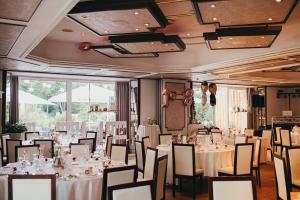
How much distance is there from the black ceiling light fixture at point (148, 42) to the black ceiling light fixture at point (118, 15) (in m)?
0.58

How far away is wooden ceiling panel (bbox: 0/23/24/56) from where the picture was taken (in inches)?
169

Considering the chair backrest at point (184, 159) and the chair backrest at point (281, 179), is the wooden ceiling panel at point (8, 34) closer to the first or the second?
the chair backrest at point (184, 159)

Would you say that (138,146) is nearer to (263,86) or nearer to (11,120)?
(11,120)

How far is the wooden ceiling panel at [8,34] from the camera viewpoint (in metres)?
4.29

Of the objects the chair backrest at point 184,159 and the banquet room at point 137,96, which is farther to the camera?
the chair backrest at point 184,159

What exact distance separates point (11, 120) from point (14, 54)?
4614mm

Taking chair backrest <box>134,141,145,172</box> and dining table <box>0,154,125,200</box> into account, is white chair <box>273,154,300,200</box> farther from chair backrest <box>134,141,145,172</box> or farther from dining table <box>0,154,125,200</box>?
chair backrest <box>134,141,145,172</box>

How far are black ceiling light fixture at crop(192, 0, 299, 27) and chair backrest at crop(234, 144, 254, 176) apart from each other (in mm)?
2201

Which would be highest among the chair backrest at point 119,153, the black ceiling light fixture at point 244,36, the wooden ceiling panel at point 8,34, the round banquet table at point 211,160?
the black ceiling light fixture at point 244,36

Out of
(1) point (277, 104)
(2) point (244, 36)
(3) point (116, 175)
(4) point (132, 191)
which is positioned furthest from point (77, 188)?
(1) point (277, 104)

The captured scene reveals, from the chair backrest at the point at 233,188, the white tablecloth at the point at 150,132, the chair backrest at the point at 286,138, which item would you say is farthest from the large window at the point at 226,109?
the chair backrest at the point at 233,188

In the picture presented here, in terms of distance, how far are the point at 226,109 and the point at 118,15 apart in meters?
12.1

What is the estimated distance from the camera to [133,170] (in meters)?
3.51

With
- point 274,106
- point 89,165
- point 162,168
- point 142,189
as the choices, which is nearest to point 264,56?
point 162,168
